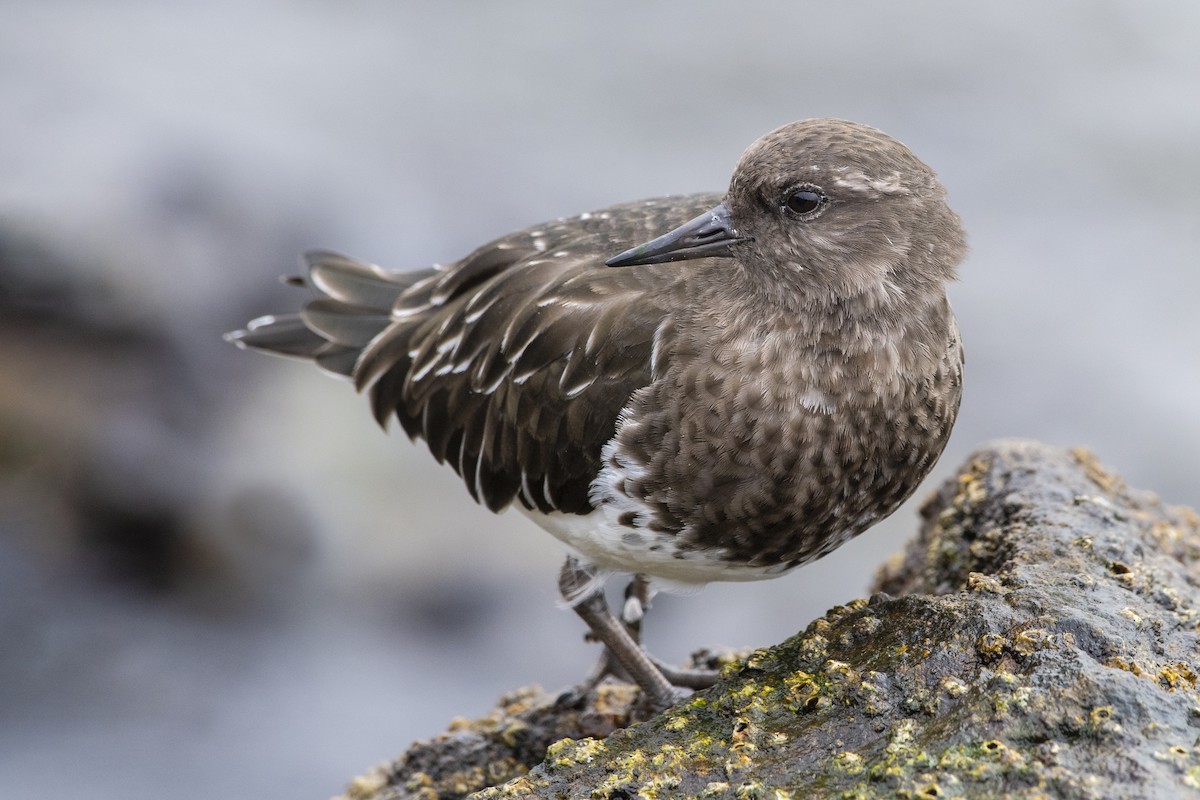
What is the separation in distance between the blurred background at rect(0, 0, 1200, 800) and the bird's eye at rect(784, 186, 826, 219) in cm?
403

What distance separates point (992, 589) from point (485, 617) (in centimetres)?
429

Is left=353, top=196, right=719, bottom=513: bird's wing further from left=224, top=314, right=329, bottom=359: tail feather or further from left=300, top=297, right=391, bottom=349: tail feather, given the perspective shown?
left=224, top=314, right=329, bottom=359: tail feather

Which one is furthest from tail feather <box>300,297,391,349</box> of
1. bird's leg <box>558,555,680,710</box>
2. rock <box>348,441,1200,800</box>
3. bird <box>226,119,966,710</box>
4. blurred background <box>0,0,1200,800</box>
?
rock <box>348,441,1200,800</box>

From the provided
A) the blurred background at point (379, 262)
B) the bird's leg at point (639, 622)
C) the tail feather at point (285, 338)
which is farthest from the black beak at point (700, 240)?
the blurred background at point (379, 262)

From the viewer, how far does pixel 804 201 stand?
3.51m

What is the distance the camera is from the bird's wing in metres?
3.83

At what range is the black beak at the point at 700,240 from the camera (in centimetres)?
360

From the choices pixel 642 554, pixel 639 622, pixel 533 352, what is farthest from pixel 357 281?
pixel 642 554

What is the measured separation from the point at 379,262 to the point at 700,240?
5.73 meters

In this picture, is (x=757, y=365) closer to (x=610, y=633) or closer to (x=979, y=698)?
(x=979, y=698)

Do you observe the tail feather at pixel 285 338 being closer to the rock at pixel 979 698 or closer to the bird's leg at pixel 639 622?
the bird's leg at pixel 639 622

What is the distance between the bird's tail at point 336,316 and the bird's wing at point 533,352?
16cm

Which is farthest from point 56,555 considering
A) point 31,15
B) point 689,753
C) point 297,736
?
point 31,15

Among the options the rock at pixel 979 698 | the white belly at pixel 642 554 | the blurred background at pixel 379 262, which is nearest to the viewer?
the rock at pixel 979 698
